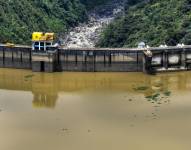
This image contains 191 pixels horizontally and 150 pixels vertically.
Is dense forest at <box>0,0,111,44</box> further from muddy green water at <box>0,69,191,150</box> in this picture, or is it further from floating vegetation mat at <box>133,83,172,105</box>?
floating vegetation mat at <box>133,83,172,105</box>

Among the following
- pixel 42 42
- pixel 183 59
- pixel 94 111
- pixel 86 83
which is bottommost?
pixel 94 111

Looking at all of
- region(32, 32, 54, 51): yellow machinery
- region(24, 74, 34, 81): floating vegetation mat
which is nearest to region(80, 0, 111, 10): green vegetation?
region(32, 32, 54, 51): yellow machinery

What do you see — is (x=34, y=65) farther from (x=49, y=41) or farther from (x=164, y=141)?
(x=164, y=141)

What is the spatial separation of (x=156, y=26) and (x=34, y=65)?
19.9 m

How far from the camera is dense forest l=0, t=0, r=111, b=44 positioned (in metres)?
53.5

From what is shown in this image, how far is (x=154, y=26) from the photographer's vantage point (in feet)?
170

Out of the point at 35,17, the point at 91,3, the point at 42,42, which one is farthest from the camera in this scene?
the point at 91,3

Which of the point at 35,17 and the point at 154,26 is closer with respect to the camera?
the point at 154,26

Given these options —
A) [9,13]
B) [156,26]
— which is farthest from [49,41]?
[9,13]

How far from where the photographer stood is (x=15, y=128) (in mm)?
26938

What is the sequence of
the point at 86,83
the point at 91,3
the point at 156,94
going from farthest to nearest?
the point at 91,3 → the point at 86,83 → the point at 156,94

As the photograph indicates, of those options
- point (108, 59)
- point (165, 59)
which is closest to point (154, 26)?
point (165, 59)

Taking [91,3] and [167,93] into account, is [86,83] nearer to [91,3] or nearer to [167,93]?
[167,93]

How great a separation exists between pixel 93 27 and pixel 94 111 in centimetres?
3854
